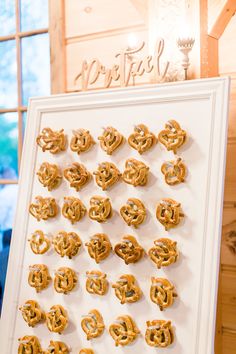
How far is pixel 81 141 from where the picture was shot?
1.78 m

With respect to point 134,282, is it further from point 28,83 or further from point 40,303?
point 28,83

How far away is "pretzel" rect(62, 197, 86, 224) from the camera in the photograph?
1.74m

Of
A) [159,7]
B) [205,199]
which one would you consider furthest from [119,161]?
[159,7]

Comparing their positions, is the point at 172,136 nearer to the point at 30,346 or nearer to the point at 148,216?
the point at 148,216

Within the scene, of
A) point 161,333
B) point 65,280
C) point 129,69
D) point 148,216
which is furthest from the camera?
point 129,69

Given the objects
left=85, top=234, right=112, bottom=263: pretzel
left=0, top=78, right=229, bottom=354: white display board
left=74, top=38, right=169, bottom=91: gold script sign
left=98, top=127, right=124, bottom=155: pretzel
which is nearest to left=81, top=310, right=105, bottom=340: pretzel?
left=0, top=78, right=229, bottom=354: white display board

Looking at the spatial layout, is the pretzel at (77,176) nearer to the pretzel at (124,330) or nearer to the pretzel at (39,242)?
the pretzel at (39,242)

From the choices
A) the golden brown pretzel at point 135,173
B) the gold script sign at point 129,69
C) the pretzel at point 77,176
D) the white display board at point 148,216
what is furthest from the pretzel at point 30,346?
the gold script sign at point 129,69

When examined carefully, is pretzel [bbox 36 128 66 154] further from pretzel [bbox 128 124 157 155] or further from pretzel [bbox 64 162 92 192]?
pretzel [bbox 128 124 157 155]

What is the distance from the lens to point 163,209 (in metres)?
1.57

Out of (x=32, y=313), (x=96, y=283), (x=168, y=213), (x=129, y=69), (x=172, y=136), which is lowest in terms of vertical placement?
(x=32, y=313)

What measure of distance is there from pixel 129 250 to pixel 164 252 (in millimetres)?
118

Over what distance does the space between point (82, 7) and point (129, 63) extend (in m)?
0.40

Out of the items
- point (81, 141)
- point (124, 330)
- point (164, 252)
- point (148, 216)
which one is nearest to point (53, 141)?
point (81, 141)
